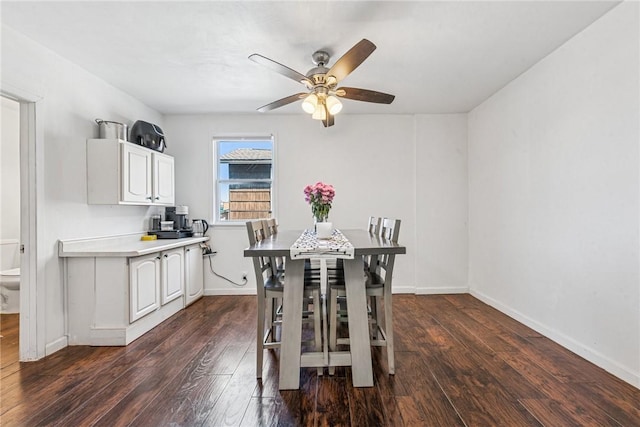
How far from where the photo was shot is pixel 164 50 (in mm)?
2535

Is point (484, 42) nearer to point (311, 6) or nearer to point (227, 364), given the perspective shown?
point (311, 6)

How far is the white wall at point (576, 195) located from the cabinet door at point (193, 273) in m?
3.63

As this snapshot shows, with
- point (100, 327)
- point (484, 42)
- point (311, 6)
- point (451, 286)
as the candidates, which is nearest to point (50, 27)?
point (311, 6)

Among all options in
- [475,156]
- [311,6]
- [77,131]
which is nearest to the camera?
[311,6]

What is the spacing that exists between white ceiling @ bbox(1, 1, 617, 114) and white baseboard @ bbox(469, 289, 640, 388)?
2399mm

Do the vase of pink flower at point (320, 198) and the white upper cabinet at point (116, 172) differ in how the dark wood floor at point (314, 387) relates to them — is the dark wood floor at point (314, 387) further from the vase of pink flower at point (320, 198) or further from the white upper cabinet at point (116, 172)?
the white upper cabinet at point (116, 172)

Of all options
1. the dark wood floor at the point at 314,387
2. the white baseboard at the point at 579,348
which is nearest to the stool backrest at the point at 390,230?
the dark wood floor at the point at 314,387

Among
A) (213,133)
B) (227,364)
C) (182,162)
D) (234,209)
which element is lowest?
(227,364)

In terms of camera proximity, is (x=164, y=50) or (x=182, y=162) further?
(x=182, y=162)

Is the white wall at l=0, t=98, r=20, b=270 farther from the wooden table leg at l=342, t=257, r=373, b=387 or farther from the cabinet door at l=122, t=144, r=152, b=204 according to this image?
the wooden table leg at l=342, t=257, r=373, b=387

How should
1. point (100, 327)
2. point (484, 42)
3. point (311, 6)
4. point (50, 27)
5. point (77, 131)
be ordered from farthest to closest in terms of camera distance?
1. point (77, 131)
2. point (100, 327)
3. point (484, 42)
4. point (50, 27)
5. point (311, 6)

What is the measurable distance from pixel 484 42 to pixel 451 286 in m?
3.00

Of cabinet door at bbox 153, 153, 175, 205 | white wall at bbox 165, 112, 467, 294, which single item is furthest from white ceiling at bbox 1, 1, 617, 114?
white wall at bbox 165, 112, 467, 294

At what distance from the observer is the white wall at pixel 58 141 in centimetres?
232
